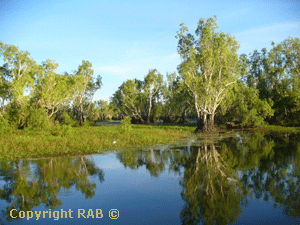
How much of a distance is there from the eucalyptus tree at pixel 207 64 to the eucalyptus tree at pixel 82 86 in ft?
76.5

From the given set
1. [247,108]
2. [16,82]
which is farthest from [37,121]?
[247,108]

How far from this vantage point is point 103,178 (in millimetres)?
11383

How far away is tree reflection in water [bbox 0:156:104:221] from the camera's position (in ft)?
28.1

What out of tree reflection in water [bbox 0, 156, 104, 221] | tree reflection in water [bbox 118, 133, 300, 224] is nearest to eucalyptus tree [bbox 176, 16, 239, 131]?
tree reflection in water [bbox 118, 133, 300, 224]

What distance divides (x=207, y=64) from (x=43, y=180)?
26.7 m

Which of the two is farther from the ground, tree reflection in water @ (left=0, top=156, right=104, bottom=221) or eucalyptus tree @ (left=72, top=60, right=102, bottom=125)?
eucalyptus tree @ (left=72, top=60, right=102, bottom=125)

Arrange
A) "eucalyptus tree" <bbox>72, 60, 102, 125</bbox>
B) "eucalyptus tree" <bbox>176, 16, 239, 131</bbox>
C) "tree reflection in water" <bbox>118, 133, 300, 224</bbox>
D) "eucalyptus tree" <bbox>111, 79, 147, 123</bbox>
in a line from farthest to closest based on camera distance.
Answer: "eucalyptus tree" <bbox>111, 79, 147, 123</bbox> < "eucalyptus tree" <bbox>72, 60, 102, 125</bbox> < "eucalyptus tree" <bbox>176, 16, 239, 131</bbox> < "tree reflection in water" <bbox>118, 133, 300, 224</bbox>

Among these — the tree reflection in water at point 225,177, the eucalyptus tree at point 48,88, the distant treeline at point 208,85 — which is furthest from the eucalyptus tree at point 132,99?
the tree reflection in water at point 225,177

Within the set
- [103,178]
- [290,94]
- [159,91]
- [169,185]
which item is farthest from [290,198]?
[159,91]

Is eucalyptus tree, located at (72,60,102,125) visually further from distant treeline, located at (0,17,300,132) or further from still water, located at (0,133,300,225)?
still water, located at (0,133,300,225)

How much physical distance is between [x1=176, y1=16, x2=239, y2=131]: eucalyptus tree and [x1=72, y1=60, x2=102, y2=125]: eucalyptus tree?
76.5 ft

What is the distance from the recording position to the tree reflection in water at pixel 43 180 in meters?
8.57

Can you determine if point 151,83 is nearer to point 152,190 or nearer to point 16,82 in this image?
point 16,82

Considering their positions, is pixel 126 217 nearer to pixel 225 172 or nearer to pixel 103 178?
pixel 103 178
